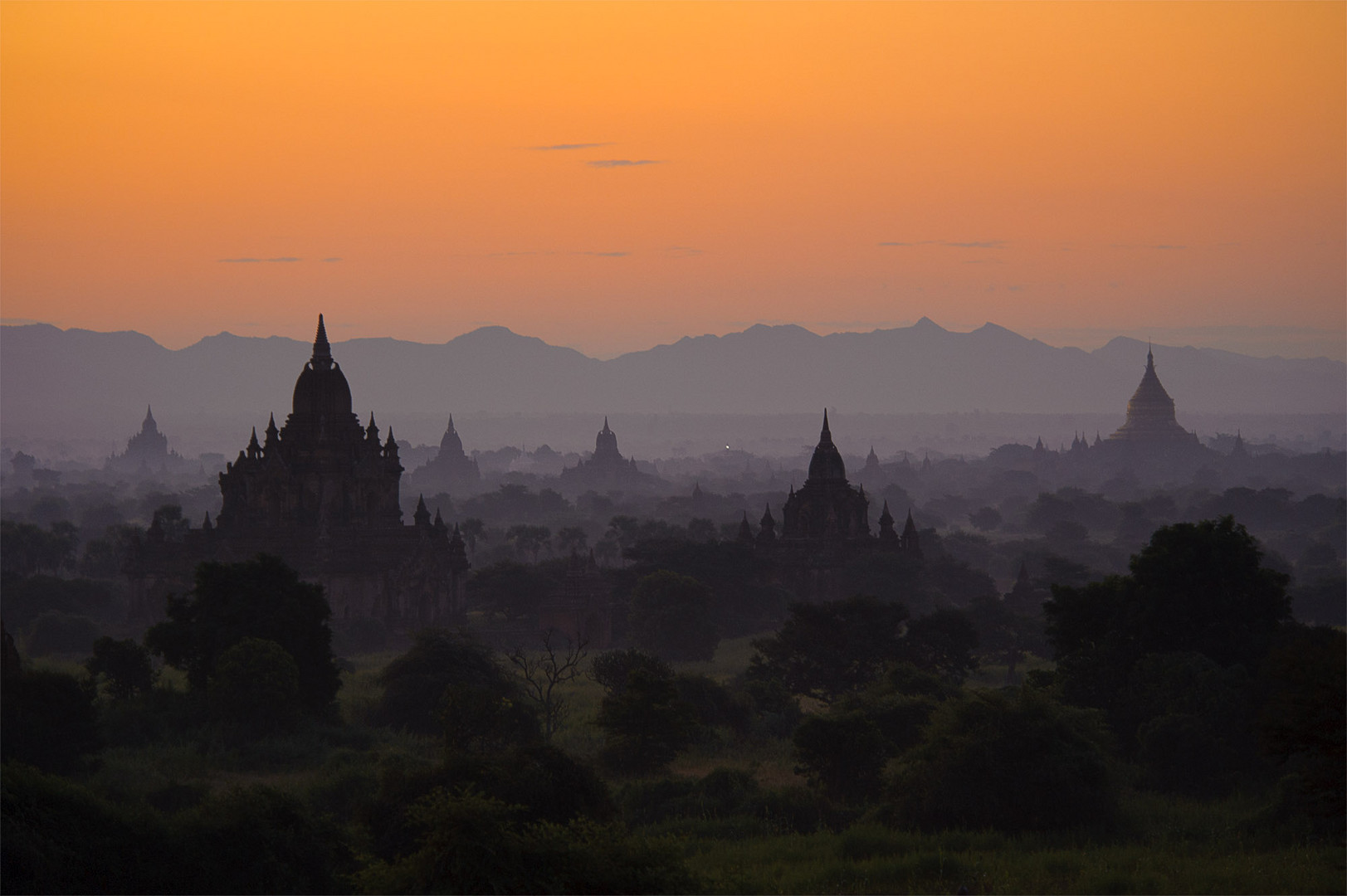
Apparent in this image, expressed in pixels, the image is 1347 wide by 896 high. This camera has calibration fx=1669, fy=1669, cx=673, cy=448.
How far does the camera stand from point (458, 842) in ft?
76.0

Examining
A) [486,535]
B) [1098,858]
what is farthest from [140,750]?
[486,535]

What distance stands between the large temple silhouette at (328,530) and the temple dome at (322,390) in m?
0.05

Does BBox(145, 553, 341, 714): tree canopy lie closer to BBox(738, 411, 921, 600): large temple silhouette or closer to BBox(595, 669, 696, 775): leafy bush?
BBox(595, 669, 696, 775): leafy bush

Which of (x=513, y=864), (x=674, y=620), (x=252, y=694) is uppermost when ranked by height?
(x=674, y=620)

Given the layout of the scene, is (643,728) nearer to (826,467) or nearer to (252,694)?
(252,694)

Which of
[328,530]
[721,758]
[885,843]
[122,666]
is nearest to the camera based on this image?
[885,843]

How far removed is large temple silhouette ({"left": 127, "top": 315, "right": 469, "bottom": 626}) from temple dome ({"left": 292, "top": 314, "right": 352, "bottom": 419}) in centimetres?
5

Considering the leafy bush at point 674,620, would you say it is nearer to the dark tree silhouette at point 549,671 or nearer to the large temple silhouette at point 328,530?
the dark tree silhouette at point 549,671

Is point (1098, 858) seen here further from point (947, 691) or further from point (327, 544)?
point (327, 544)

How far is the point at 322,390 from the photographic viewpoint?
71125 mm

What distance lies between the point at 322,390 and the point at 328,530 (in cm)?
661

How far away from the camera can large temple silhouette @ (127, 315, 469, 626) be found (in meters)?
67.8

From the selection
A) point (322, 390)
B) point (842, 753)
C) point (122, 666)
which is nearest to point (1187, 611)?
point (842, 753)

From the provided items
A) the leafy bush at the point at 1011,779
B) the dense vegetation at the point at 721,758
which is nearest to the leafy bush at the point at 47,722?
the dense vegetation at the point at 721,758
